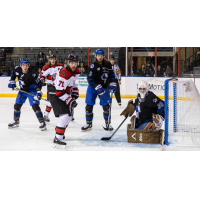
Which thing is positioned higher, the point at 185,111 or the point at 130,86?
the point at 130,86

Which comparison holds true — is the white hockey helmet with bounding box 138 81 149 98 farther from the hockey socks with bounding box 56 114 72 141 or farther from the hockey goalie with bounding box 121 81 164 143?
the hockey socks with bounding box 56 114 72 141

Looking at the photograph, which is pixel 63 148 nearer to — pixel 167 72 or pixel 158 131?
pixel 158 131

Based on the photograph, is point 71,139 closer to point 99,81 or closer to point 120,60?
point 99,81

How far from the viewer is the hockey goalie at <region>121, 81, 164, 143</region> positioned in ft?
9.86

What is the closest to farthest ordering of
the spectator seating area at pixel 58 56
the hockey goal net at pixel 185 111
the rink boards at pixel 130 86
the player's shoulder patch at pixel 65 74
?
the player's shoulder patch at pixel 65 74 < the hockey goal net at pixel 185 111 < the rink boards at pixel 130 86 < the spectator seating area at pixel 58 56

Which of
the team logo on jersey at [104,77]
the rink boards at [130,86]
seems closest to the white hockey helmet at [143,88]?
the team logo on jersey at [104,77]

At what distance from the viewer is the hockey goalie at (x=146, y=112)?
3004mm

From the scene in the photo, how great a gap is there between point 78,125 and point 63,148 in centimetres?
131

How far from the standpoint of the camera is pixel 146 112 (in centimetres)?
318

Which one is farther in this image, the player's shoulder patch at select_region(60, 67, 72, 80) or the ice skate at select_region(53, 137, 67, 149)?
the ice skate at select_region(53, 137, 67, 149)

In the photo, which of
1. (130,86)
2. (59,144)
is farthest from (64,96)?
(130,86)

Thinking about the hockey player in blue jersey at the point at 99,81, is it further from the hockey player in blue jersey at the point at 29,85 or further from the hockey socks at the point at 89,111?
the hockey player in blue jersey at the point at 29,85

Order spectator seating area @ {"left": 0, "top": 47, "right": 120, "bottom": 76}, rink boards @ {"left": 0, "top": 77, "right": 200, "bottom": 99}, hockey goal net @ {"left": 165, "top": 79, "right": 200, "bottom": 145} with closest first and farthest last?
1. hockey goal net @ {"left": 165, "top": 79, "right": 200, "bottom": 145}
2. rink boards @ {"left": 0, "top": 77, "right": 200, "bottom": 99}
3. spectator seating area @ {"left": 0, "top": 47, "right": 120, "bottom": 76}

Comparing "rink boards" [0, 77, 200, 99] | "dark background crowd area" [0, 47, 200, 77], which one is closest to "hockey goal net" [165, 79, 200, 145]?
"rink boards" [0, 77, 200, 99]
